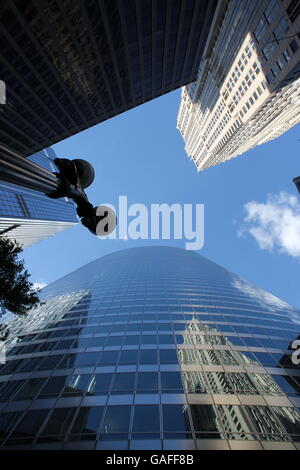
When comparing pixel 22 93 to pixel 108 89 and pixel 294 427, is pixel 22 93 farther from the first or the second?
pixel 294 427

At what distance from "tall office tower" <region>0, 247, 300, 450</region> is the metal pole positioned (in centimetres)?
1276

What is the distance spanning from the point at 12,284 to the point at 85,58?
51.4m

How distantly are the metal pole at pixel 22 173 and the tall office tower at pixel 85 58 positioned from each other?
158 feet

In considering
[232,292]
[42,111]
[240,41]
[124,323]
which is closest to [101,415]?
[124,323]

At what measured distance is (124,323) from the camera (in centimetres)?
2591

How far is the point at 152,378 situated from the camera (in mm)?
16547

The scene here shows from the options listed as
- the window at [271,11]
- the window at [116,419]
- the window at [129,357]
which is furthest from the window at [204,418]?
the window at [271,11]

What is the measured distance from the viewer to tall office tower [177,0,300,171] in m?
38.9

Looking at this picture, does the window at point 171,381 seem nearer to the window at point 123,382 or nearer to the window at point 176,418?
the window at point 176,418

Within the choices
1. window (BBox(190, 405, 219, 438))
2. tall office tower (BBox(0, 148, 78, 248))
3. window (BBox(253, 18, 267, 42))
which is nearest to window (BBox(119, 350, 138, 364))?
window (BBox(190, 405, 219, 438))

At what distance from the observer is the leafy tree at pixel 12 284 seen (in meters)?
17.1

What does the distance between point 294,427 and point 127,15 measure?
2450 inches

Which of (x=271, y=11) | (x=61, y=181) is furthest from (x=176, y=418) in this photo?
(x=271, y=11)

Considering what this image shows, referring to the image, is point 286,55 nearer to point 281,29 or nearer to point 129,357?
point 281,29
